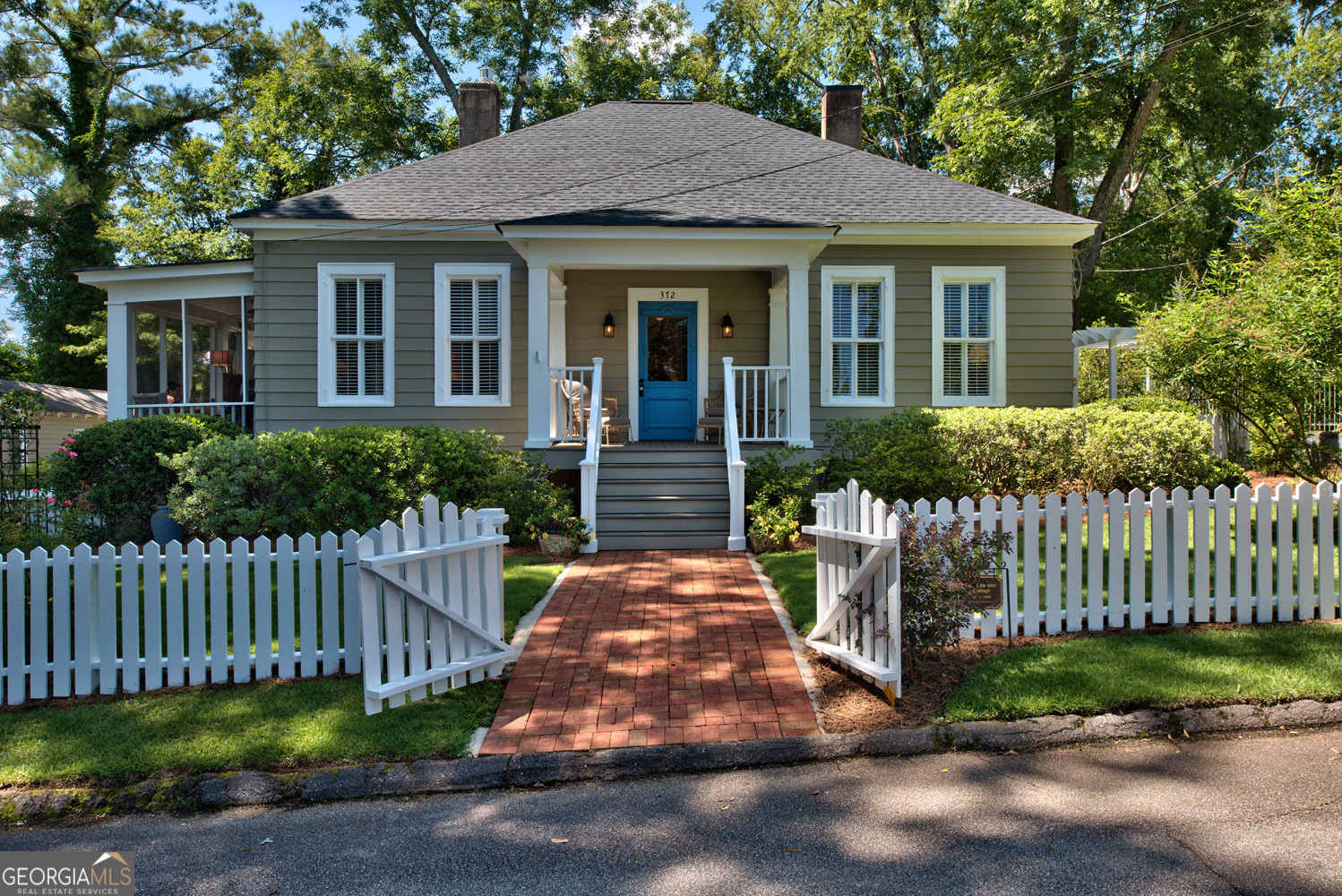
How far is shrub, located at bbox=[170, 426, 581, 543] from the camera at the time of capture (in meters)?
8.71

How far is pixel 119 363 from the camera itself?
12430 mm

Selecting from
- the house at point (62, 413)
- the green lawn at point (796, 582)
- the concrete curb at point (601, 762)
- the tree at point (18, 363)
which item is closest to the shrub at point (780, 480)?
the green lawn at point (796, 582)

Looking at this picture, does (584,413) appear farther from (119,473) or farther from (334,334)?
(119,473)

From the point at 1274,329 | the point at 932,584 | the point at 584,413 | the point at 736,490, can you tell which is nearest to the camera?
the point at 932,584

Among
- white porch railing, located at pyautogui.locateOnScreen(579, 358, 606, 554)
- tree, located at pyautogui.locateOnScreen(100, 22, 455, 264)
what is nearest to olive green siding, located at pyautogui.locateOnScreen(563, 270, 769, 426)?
white porch railing, located at pyautogui.locateOnScreen(579, 358, 606, 554)

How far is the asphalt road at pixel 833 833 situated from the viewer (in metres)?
2.94

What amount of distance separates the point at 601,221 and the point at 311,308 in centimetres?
464

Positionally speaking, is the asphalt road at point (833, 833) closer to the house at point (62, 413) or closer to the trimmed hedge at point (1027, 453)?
the trimmed hedge at point (1027, 453)

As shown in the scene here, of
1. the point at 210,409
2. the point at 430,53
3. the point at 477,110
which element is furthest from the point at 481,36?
the point at 210,409

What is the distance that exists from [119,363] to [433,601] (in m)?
10.7

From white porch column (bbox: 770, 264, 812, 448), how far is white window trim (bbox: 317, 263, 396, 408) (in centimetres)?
574

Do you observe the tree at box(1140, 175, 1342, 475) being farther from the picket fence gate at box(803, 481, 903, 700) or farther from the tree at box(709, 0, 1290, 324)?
the picket fence gate at box(803, 481, 903, 700)

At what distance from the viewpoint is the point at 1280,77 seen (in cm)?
2595

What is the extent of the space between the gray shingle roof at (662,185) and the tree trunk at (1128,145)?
5.53 meters
